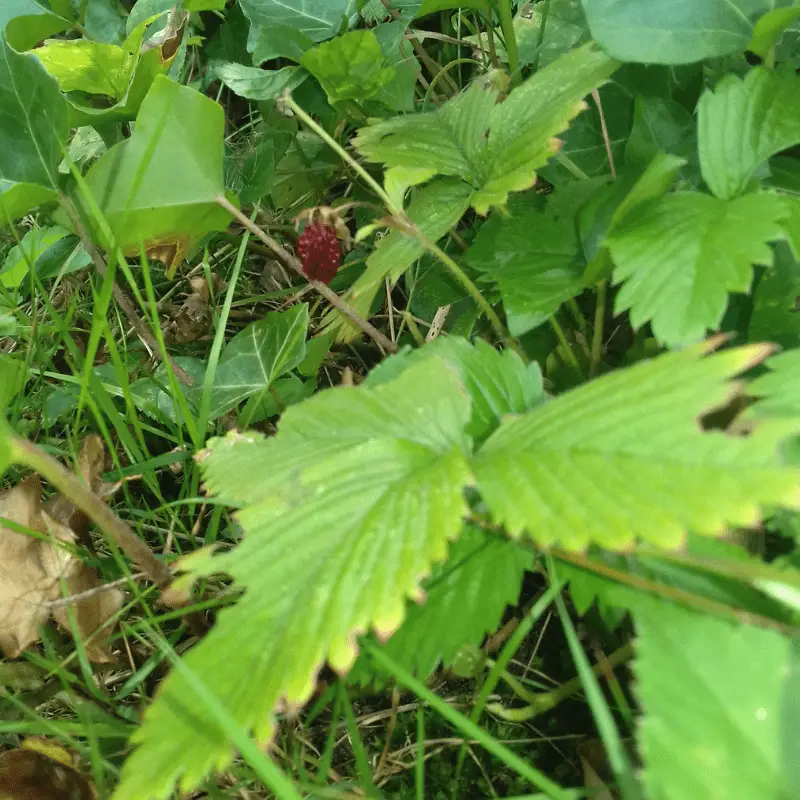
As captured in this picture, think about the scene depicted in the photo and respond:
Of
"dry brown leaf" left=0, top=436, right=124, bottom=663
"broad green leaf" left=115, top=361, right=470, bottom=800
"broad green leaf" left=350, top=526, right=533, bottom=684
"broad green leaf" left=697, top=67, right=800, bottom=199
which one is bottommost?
"dry brown leaf" left=0, top=436, right=124, bottom=663

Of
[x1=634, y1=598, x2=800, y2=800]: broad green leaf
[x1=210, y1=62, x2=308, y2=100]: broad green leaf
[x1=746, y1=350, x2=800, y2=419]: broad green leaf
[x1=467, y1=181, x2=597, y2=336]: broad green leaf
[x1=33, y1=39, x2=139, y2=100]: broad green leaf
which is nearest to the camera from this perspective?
[x1=634, y1=598, x2=800, y2=800]: broad green leaf

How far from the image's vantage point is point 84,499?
1.77 ft

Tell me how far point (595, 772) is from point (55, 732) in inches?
19.1

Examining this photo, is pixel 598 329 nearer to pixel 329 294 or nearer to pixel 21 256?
pixel 329 294

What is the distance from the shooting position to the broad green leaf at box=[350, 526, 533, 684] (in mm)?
530

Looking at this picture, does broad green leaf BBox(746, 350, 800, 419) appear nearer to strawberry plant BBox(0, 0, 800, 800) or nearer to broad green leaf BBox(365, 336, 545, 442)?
strawberry plant BBox(0, 0, 800, 800)

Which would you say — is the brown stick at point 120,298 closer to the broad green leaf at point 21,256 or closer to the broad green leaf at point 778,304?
the broad green leaf at point 21,256

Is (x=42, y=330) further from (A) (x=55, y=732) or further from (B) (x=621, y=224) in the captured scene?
(B) (x=621, y=224)

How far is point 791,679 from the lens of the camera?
1.18ft

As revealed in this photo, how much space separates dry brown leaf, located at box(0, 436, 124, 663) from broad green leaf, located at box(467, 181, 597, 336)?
1.83ft

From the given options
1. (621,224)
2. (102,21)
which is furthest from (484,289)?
(102,21)

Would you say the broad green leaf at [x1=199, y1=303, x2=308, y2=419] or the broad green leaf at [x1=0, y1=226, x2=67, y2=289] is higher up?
the broad green leaf at [x1=0, y1=226, x2=67, y2=289]

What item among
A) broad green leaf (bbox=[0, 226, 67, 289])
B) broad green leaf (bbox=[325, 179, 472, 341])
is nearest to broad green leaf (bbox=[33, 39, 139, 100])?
broad green leaf (bbox=[0, 226, 67, 289])

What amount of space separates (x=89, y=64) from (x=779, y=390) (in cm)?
101
